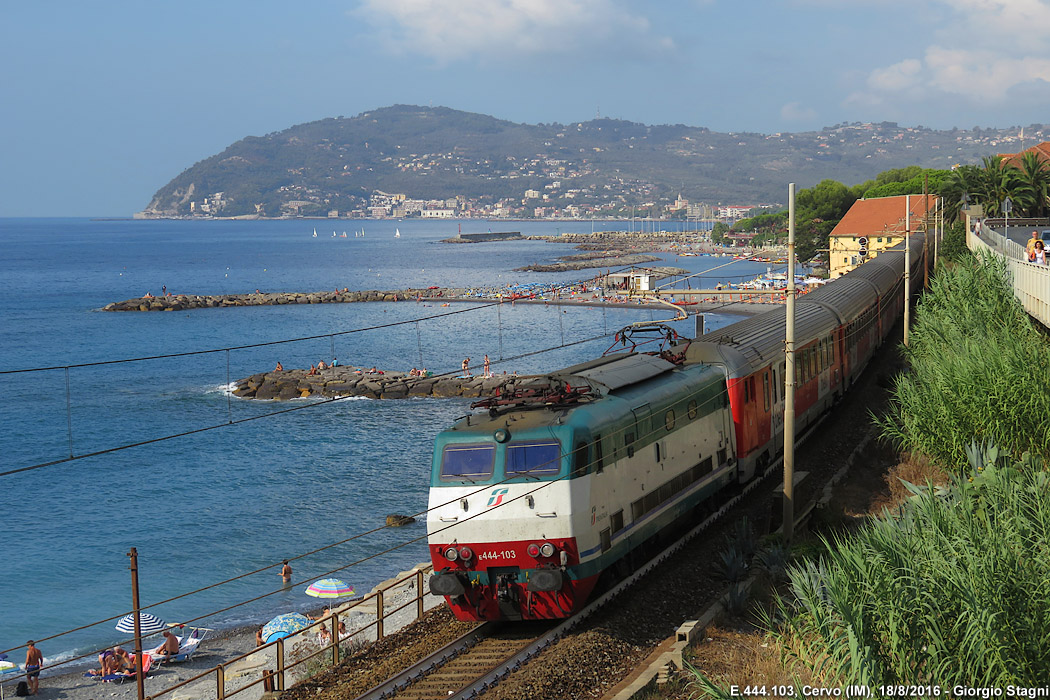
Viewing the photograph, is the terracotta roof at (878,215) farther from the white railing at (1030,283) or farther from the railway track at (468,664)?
the railway track at (468,664)

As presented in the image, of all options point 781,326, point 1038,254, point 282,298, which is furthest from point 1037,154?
point 282,298

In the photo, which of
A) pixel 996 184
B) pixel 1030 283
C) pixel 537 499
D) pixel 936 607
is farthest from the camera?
pixel 996 184

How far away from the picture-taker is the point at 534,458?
15.9 meters

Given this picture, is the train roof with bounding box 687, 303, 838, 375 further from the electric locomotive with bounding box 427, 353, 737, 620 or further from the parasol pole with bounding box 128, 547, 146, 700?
the parasol pole with bounding box 128, 547, 146, 700

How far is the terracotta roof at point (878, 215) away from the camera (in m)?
97.2

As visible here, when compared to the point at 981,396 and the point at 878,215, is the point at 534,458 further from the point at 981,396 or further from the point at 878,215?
the point at 878,215

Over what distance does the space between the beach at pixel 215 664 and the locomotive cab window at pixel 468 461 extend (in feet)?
30.2

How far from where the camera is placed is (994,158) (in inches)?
2894

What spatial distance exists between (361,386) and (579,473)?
54.4m

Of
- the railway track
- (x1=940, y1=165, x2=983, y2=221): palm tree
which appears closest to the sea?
the railway track

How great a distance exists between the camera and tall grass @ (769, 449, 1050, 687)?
34.5 feet

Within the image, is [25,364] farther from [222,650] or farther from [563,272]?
[563,272]

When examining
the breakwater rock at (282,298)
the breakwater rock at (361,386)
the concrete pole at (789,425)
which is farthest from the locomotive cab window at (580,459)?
the breakwater rock at (282,298)

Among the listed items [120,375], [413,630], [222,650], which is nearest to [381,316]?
[120,375]
